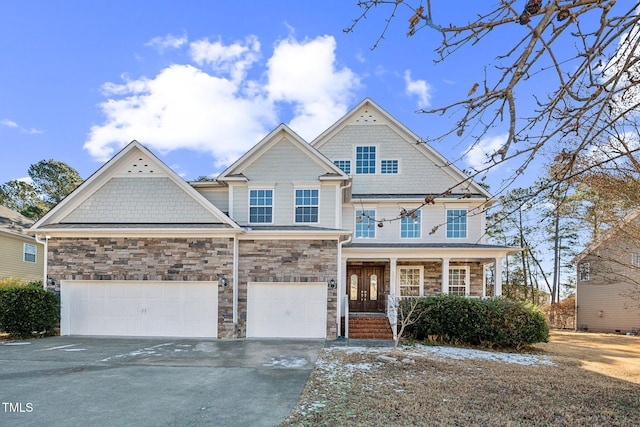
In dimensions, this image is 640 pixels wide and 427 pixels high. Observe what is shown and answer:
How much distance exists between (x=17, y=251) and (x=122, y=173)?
41.8ft

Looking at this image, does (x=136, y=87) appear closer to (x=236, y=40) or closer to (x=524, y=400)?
(x=236, y=40)

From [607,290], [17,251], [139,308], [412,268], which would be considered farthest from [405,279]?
[17,251]

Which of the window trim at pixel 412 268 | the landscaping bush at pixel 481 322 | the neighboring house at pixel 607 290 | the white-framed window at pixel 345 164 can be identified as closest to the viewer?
the landscaping bush at pixel 481 322

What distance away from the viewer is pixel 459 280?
675 inches

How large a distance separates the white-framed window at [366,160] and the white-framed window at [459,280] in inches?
224

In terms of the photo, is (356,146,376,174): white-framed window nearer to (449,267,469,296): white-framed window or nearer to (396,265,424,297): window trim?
(396,265,424,297): window trim

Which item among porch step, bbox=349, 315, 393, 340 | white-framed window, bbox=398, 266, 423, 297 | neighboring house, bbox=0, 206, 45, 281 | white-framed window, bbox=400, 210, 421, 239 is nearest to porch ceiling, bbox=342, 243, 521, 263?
white-framed window, bbox=400, 210, 421, 239

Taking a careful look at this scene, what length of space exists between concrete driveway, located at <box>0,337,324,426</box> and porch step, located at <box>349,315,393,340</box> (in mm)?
2458

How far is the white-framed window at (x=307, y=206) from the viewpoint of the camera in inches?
567

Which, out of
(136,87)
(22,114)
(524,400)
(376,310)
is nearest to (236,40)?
(136,87)

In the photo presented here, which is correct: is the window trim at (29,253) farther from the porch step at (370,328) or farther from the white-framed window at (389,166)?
the white-framed window at (389,166)

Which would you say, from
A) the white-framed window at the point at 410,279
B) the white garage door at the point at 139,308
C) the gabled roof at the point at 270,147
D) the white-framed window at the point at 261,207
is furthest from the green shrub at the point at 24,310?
the white-framed window at the point at 410,279

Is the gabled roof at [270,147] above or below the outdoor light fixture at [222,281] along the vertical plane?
above

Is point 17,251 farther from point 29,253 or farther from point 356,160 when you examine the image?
point 356,160
